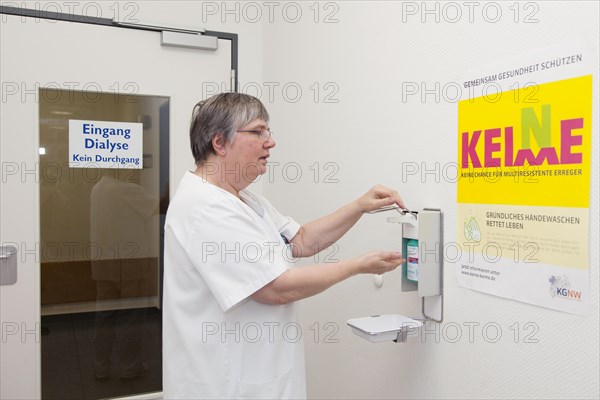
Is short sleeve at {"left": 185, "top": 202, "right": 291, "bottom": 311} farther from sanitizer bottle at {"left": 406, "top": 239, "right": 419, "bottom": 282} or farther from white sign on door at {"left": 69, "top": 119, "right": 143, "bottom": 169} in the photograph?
white sign on door at {"left": 69, "top": 119, "right": 143, "bottom": 169}

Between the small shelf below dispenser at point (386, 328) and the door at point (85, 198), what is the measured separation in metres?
1.23

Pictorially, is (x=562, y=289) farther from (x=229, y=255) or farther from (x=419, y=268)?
(x=229, y=255)

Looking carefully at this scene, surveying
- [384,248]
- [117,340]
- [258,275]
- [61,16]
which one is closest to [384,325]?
[384,248]

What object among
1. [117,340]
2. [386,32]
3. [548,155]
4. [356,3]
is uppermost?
[356,3]

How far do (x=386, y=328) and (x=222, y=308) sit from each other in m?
0.45

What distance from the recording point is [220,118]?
141cm

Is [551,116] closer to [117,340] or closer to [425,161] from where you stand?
[425,161]

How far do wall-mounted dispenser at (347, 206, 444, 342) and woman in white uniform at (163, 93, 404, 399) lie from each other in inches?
4.0

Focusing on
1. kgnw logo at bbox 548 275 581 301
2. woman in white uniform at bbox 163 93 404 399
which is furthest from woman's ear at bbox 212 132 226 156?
kgnw logo at bbox 548 275 581 301

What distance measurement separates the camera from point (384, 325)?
143 cm

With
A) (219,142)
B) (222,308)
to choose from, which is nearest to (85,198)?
(219,142)

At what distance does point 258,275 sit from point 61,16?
1572 millimetres

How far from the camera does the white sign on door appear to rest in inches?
85.0

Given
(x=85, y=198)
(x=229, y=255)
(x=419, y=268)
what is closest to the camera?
(x=229, y=255)
